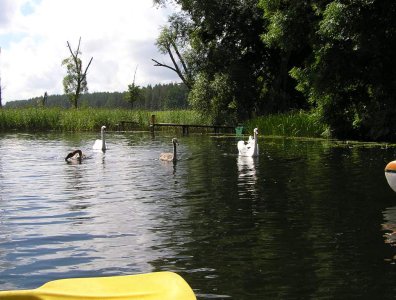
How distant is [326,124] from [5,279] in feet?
89.0

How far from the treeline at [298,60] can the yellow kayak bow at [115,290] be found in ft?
75.1

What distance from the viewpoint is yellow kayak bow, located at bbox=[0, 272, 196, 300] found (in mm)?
4047

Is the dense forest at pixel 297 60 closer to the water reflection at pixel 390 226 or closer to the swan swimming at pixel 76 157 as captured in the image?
the swan swimming at pixel 76 157

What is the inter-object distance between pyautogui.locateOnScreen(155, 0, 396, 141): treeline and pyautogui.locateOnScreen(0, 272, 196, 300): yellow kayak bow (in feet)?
75.1

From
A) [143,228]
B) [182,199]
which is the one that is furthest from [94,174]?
[143,228]

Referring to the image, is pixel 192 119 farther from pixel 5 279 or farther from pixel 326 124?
pixel 5 279

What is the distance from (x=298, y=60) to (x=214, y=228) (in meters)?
36.5

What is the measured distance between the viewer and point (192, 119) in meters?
49.6

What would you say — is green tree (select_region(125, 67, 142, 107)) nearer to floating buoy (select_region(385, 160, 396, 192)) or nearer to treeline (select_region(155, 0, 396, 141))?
treeline (select_region(155, 0, 396, 141))

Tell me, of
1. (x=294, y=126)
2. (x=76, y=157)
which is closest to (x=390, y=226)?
(x=76, y=157)

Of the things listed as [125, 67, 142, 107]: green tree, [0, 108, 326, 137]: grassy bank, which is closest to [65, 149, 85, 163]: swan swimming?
[0, 108, 326, 137]: grassy bank

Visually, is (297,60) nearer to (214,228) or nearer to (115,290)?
(214,228)

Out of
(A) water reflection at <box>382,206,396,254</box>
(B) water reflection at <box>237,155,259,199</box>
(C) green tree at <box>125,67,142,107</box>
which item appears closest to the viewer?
(A) water reflection at <box>382,206,396,254</box>

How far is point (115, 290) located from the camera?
4312 mm
